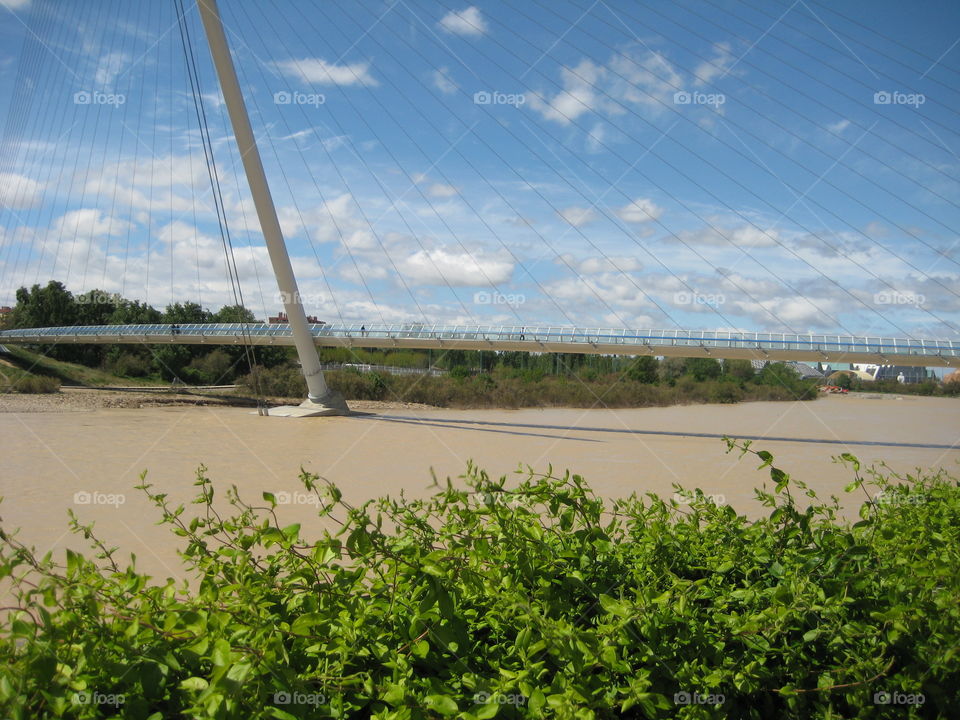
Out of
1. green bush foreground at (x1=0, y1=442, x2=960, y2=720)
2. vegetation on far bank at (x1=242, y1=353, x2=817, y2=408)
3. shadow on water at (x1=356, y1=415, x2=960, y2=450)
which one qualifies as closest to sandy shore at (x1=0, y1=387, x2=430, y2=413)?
vegetation on far bank at (x1=242, y1=353, x2=817, y2=408)

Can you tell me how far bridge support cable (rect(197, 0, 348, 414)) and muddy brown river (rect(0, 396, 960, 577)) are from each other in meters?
3.24

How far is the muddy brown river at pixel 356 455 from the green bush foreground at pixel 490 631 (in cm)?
213

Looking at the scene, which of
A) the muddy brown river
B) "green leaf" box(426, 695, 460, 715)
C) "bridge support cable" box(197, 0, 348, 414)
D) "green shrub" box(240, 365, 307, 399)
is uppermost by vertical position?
"bridge support cable" box(197, 0, 348, 414)

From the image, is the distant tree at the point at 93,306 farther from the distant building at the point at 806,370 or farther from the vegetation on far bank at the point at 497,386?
the distant building at the point at 806,370

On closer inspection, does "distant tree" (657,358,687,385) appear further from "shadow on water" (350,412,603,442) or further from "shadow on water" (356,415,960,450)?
"shadow on water" (350,412,603,442)

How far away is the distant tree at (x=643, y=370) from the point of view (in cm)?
3195

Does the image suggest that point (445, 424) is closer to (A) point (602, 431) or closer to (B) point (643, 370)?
(A) point (602, 431)

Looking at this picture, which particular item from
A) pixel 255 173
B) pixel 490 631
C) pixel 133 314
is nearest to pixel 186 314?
pixel 133 314

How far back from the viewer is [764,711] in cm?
155

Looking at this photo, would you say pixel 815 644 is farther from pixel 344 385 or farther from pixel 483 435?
pixel 344 385

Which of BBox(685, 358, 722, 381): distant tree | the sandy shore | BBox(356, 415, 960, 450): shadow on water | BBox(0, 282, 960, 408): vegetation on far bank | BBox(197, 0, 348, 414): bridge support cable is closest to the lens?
BBox(197, 0, 348, 414): bridge support cable

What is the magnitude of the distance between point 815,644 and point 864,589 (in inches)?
7.2

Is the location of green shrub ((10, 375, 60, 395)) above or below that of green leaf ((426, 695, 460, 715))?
below

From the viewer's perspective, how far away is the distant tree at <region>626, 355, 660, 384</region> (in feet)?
105
